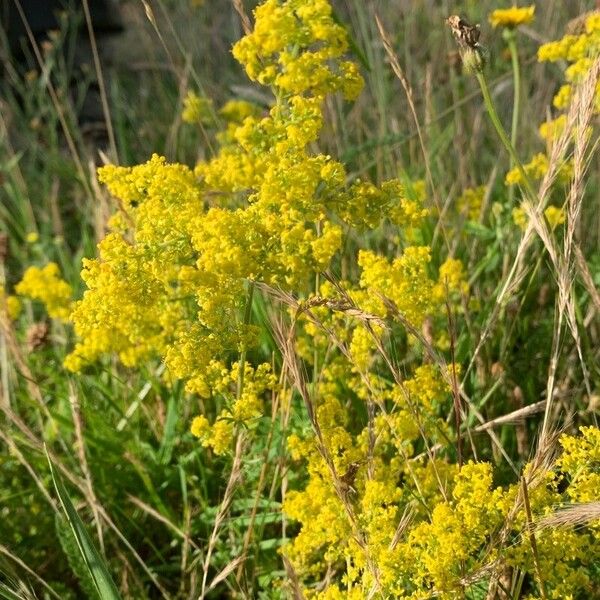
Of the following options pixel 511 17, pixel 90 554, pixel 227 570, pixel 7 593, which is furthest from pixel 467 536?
pixel 511 17

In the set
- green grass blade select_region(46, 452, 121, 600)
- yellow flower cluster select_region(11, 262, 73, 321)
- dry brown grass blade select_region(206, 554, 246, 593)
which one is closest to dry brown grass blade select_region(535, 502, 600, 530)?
dry brown grass blade select_region(206, 554, 246, 593)

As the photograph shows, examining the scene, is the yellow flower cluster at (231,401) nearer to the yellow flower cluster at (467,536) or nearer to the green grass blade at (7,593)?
the yellow flower cluster at (467,536)

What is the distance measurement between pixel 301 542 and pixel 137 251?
587 mm

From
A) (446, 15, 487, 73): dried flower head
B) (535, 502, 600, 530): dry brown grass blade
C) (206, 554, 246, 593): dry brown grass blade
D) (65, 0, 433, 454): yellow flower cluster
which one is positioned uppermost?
Result: (446, 15, 487, 73): dried flower head

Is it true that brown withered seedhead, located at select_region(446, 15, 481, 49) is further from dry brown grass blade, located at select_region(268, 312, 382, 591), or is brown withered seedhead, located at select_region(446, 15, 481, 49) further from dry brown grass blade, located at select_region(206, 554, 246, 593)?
dry brown grass blade, located at select_region(206, 554, 246, 593)

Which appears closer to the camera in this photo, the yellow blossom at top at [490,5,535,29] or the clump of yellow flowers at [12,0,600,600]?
the clump of yellow flowers at [12,0,600,600]

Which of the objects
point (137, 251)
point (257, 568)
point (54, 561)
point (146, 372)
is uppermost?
point (137, 251)

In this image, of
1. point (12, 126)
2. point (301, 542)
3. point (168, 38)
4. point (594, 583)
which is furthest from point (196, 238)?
point (168, 38)

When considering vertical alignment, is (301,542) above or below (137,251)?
below

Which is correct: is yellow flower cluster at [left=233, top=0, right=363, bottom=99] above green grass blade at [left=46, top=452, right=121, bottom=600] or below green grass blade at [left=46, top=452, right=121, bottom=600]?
above

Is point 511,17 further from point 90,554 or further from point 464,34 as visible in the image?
point 90,554

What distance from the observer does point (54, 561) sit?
219cm

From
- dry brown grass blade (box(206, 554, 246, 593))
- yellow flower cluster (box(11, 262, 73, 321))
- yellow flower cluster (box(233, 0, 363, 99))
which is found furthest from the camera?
yellow flower cluster (box(11, 262, 73, 321))

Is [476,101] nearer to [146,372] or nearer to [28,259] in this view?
[28,259]
